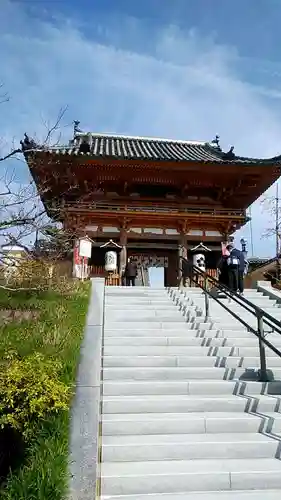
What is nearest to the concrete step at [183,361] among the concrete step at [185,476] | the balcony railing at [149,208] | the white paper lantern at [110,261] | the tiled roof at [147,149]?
the concrete step at [185,476]

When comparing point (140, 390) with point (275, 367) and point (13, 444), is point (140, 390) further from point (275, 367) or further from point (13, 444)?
point (275, 367)

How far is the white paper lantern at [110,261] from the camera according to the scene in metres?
15.8

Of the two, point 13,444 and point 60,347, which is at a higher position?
point 60,347

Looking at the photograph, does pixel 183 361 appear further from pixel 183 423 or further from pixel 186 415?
pixel 183 423

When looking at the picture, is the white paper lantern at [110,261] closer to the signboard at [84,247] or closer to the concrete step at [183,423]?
the signboard at [84,247]

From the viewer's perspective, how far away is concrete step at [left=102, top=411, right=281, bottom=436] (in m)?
4.71

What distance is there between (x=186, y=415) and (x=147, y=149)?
54.5 feet

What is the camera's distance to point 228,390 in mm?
5648

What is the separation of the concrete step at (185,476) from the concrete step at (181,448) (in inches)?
4.1

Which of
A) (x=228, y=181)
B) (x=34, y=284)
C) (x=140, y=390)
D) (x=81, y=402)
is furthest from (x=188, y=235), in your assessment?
(x=81, y=402)

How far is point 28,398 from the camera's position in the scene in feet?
13.3

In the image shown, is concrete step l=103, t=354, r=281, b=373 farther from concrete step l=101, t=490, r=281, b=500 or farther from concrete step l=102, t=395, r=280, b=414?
concrete step l=101, t=490, r=281, b=500

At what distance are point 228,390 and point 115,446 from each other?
1946mm

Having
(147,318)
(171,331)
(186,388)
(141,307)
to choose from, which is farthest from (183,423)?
(141,307)
